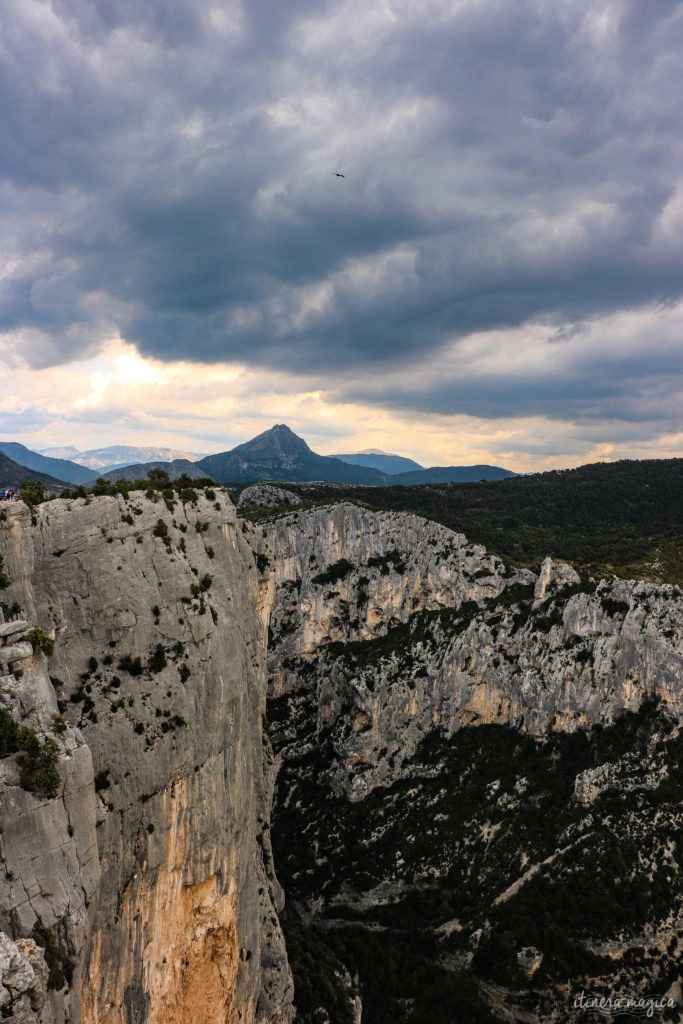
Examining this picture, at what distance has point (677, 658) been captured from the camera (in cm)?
6256

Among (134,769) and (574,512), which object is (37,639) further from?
(574,512)

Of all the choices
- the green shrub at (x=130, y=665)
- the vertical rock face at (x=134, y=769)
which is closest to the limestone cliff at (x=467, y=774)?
the vertical rock face at (x=134, y=769)

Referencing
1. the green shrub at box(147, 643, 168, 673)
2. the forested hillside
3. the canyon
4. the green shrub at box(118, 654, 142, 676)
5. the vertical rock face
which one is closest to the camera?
the vertical rock face

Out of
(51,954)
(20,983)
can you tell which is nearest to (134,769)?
(51,954)

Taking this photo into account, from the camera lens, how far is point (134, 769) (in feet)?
77.3

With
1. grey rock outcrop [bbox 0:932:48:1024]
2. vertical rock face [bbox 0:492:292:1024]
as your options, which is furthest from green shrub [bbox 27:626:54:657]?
grey rock outcrop [bbox 0:932:48:1024]

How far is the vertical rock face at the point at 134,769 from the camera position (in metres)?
18.8

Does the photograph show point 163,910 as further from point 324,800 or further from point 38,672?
point 324,800

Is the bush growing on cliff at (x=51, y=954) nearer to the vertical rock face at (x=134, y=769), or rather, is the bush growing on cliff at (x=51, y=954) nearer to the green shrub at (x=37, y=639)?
the vertical rock face at (x=134, y=769)

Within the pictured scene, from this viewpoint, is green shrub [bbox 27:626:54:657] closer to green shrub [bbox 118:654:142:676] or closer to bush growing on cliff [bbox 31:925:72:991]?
green shrub [bbox 118:654:142:676]

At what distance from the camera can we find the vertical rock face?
18797mm

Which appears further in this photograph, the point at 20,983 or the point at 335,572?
the point at 335,572

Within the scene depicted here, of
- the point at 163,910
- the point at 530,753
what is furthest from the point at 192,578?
the point at 530,753

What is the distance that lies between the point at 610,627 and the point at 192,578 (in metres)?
60.1
